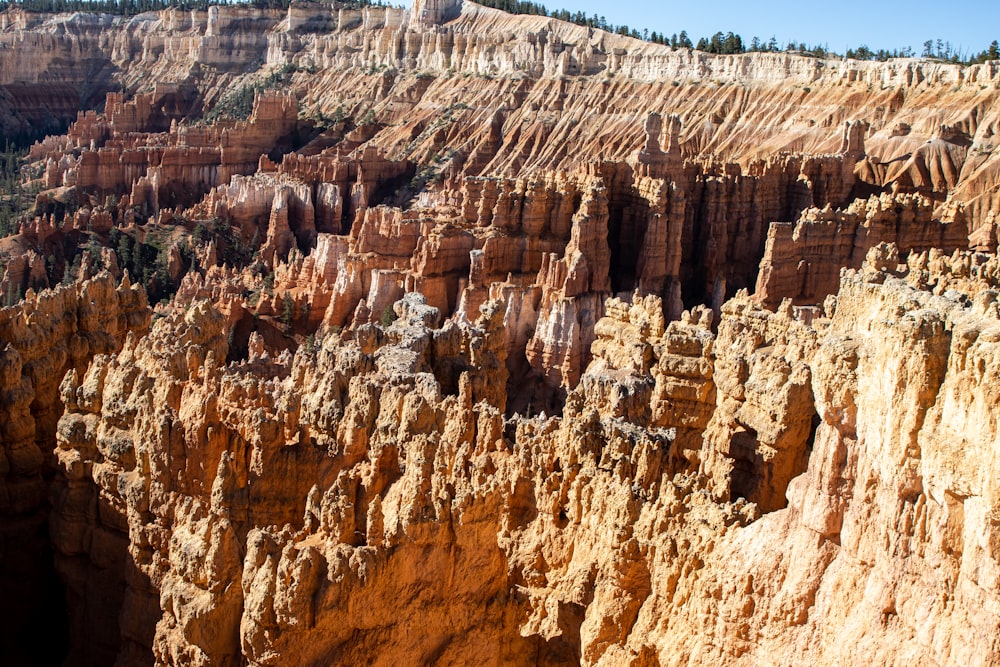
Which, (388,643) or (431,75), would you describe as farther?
(431,75)

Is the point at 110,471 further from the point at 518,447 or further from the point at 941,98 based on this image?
the point at 941,98

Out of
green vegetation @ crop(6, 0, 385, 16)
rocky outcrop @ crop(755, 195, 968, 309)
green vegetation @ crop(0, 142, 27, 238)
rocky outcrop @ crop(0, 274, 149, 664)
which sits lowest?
green vegetation @ crop(0, 142, 27, 238)

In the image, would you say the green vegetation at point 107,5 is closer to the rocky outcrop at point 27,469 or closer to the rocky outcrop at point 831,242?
the rocky outcrop at point 831,242

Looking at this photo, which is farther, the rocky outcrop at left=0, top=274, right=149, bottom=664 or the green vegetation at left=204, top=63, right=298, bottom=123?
the green vegetation at left=204, top=63, right=298, bottom=123

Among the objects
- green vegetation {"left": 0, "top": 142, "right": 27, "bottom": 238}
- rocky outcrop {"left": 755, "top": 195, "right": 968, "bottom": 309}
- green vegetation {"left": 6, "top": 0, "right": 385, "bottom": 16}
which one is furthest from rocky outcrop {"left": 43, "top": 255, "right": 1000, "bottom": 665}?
green vegetation {"left": 6, "top": 0, "right": 385, "bottom": 16}

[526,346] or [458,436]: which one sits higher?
[458,436]

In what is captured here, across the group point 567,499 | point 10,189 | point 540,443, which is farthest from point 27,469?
point 10,189

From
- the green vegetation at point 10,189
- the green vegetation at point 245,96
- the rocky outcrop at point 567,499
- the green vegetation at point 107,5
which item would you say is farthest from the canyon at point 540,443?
the green vegetation at point 107,5

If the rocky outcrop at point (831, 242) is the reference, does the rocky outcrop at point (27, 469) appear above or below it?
below

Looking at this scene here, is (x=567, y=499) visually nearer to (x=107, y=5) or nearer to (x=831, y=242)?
(x=831, y=242)

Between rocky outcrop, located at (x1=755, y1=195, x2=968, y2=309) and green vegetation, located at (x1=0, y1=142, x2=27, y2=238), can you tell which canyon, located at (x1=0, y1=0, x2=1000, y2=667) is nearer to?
rocky outcrop, located at (x1=755, y1=195, x2=968, y2=309)

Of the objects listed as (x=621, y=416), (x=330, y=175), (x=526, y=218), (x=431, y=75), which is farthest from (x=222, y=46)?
(x=621, y=416)
